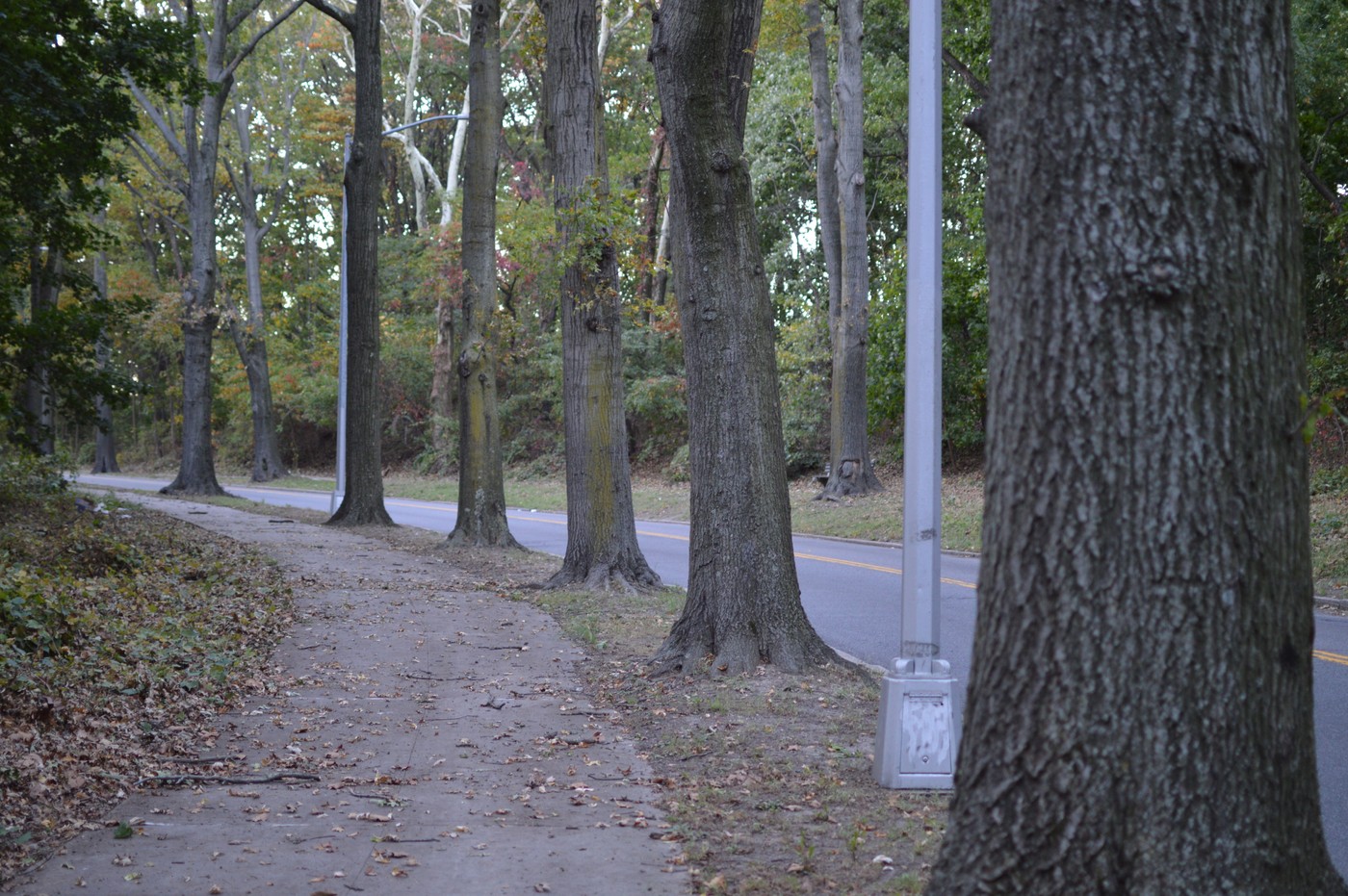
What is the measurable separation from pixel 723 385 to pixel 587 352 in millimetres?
5140

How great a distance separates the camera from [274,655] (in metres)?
9.22

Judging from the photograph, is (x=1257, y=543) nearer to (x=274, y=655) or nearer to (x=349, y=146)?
(x=274, y=655)

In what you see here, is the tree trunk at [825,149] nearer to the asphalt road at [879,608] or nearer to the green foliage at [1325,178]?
the asphalt road at [879,608]

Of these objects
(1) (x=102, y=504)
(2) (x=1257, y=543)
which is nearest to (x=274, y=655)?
(2) (x=1257, y=543)

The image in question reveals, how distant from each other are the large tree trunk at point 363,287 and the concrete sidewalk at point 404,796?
11.9m

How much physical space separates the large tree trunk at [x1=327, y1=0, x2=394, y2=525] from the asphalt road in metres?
1.80

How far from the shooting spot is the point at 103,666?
24.6ft

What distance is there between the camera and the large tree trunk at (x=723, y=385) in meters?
8.16

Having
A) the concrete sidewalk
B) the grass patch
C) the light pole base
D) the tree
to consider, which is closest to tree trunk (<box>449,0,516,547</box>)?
the tree

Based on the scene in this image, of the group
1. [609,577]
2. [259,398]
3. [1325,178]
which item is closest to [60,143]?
[609,577]

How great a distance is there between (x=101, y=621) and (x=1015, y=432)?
7.62m

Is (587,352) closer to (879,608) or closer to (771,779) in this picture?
(879,608)

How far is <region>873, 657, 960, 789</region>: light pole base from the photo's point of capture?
5.73 m

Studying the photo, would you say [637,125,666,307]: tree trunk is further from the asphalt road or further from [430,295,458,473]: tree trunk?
the asphalt road
